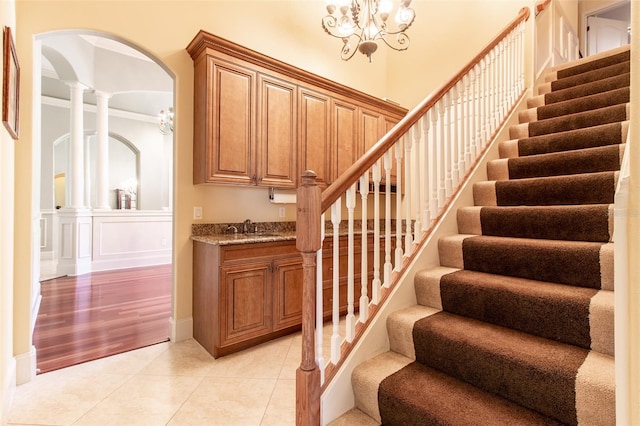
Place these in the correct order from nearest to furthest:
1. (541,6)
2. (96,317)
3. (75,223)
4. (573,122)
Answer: (573,122), (96,317), (541,6), (75,223)

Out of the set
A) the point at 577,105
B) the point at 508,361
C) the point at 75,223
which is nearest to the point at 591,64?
the point at 577,105

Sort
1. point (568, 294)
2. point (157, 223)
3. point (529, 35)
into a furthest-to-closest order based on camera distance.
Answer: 1. point (157, 223)
2. point (529, 35)
3. point (568, 294)

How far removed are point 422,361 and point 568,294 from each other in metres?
0.73

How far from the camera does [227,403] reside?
1902 mm

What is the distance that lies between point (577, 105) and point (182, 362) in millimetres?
3943

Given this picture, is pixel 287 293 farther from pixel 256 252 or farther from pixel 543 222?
pixel 543 222

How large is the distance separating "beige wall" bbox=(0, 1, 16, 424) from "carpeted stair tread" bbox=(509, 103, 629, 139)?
12.2 ft

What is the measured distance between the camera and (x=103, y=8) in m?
2.49

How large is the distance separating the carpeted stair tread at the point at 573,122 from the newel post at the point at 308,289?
7.99 ft

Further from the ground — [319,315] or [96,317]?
[319,315]

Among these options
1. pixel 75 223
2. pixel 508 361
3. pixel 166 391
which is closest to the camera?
pixel 508 361

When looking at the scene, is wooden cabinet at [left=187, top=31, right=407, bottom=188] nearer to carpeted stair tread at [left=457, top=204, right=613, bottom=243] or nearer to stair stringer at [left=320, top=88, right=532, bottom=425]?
stair stringer at [left=320, top=88, right=532, bottom=425]

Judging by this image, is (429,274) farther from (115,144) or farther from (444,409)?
(115,144)

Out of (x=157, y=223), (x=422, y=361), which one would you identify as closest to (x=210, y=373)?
(x=422, y=361)
